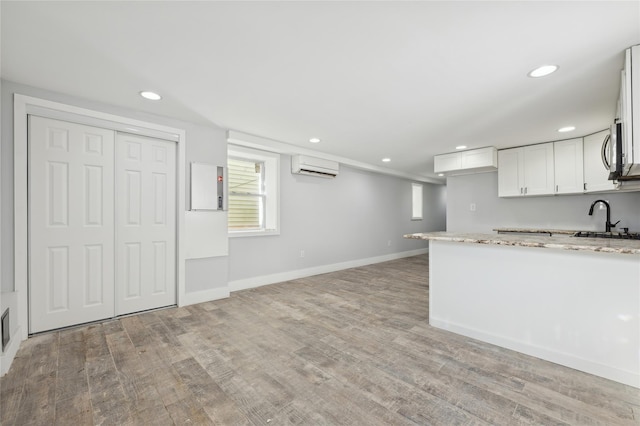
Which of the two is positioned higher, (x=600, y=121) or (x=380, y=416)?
(x=600, y=121)

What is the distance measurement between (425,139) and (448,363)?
3254mm

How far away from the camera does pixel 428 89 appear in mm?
2637

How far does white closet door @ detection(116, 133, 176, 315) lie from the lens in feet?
10.4

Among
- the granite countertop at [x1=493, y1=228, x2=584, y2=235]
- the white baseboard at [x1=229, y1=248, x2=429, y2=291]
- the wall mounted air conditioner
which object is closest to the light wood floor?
the white baseboard at [x1=229, y1=248, x2=429, y2=291]

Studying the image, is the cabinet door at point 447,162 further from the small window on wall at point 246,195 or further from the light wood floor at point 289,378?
the small window on wall at point 246,195

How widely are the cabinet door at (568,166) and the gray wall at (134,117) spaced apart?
5230 mm

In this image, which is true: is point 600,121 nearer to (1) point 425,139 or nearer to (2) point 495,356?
(1) point 425,139

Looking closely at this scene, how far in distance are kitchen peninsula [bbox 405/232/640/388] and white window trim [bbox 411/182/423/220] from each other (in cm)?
552

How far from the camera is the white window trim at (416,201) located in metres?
8.18

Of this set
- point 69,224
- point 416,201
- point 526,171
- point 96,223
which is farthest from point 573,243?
point 416,201

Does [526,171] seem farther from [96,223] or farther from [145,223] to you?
[96,223]

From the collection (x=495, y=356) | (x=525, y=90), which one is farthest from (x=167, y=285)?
(x=525, y=90)

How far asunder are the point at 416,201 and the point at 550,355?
648cm

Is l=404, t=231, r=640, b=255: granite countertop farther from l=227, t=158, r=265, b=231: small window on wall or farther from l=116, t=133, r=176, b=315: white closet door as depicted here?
l=116, t=133, r=176, b=315: white closet door
